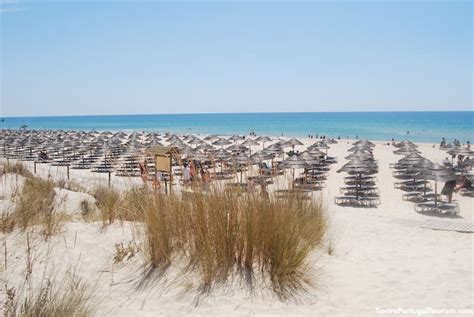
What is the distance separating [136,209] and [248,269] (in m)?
1.73

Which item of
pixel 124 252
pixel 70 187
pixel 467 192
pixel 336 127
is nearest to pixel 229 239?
pixel 124 252

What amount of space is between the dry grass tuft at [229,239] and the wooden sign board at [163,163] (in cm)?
43

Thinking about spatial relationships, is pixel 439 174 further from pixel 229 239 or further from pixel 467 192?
pixel 229 239

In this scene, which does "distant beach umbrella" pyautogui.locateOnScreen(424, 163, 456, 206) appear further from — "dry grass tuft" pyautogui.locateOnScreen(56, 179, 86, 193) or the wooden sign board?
the wooden sign board

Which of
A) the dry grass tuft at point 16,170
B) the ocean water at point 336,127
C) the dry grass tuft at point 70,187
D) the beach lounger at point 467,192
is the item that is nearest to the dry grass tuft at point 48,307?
the dry grass tuft at point 16,170

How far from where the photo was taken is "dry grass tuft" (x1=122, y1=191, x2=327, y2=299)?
11.2 feet

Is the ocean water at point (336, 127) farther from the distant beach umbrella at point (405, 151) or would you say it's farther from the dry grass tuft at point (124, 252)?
the dry grass tuft at point (124, 252)

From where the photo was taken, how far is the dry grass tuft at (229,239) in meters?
3.40

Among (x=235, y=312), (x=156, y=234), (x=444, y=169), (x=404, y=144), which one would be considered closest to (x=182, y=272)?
(x=156, y=234)

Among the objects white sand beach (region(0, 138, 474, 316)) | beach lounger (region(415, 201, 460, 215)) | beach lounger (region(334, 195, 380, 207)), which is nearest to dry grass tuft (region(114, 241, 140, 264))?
white sand beach (region(0, 138, 474, 316))

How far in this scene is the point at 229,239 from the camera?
136 inches

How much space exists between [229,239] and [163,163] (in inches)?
46.8

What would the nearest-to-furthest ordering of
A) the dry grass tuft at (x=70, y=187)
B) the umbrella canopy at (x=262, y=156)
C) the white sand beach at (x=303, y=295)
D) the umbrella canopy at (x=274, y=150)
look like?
the white sand beach at (x=303, y=295) < the dry grass tuft at (x=70, y=187) < the umbrella canopy at (x=262, y=156) < the umbrella canopy at (x=274, y=150)

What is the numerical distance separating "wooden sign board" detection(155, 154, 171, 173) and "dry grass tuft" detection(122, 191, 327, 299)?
1.40 ft
